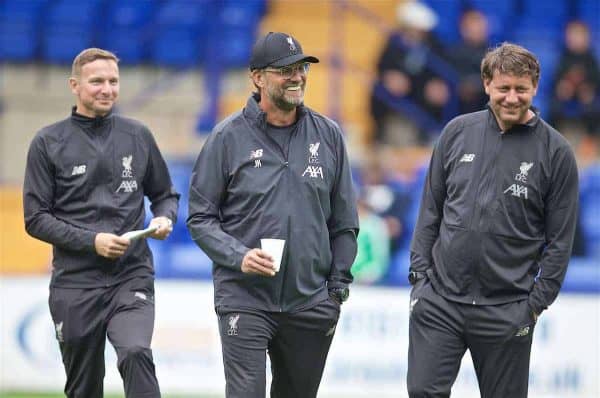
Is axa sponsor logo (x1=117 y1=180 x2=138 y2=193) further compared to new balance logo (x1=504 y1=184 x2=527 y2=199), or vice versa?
axa sponsor logo (x1=117 y1=180 x2=138 y2=193)

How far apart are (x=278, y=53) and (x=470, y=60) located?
7412mm

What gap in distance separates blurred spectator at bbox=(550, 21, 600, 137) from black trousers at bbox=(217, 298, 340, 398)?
7624 mm

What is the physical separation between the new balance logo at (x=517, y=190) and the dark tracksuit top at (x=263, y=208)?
0.90m

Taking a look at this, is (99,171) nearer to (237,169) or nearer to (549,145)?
(237,169)

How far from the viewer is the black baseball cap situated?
Result: 19.8 ft

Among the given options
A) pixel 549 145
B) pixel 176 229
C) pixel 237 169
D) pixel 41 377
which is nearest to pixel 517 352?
pixel 549 145

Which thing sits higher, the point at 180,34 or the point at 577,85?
the point at 180,34

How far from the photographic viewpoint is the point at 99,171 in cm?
678

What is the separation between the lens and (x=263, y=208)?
6051 millimetres

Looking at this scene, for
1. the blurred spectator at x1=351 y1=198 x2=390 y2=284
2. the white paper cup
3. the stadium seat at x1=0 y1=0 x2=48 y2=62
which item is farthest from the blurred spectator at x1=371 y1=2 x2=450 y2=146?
the white paper cup

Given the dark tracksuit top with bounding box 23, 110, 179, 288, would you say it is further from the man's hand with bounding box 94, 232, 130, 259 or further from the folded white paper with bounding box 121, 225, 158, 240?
the folded white paper with bounding box 121, 225, 158, 240

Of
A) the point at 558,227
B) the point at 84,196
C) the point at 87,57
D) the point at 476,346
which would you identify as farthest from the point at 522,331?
the point at 87,57

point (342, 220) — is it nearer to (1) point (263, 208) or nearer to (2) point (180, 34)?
(1) point (263, 208)

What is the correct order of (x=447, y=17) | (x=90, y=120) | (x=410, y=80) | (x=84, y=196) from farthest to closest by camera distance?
(x=447, y=17), (x=410, y=80), (x=90, y=120), (x=84, y=196)
